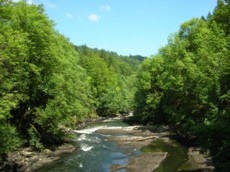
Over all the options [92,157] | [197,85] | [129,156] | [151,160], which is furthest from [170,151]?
[92,157]

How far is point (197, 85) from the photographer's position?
126ft

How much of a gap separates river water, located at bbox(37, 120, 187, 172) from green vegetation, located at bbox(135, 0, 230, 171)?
3.74 meters

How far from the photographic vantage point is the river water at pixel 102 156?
1182 inches

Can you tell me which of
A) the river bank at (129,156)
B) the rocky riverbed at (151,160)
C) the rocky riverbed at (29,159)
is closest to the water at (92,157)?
the river bank at (129,156)

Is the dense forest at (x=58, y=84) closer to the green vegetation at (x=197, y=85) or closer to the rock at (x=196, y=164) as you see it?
the green vegetation at (x=197, y=85)

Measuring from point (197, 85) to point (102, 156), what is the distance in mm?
15145

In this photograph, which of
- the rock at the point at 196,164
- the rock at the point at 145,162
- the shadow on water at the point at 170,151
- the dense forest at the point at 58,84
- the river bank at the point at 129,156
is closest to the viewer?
the dense forest at the point at 58,84

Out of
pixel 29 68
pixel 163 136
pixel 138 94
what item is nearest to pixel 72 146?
pixel 29 68

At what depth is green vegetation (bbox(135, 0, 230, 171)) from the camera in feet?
70.9

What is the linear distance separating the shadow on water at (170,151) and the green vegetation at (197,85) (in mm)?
2954

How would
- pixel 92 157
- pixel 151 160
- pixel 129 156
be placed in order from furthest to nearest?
pixel 129 156 → pixel 92 157 → pixel 151 160

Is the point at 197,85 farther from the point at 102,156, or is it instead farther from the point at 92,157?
the point at 92,157

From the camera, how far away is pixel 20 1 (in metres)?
37.8

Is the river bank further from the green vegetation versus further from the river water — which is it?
the green vegetation
